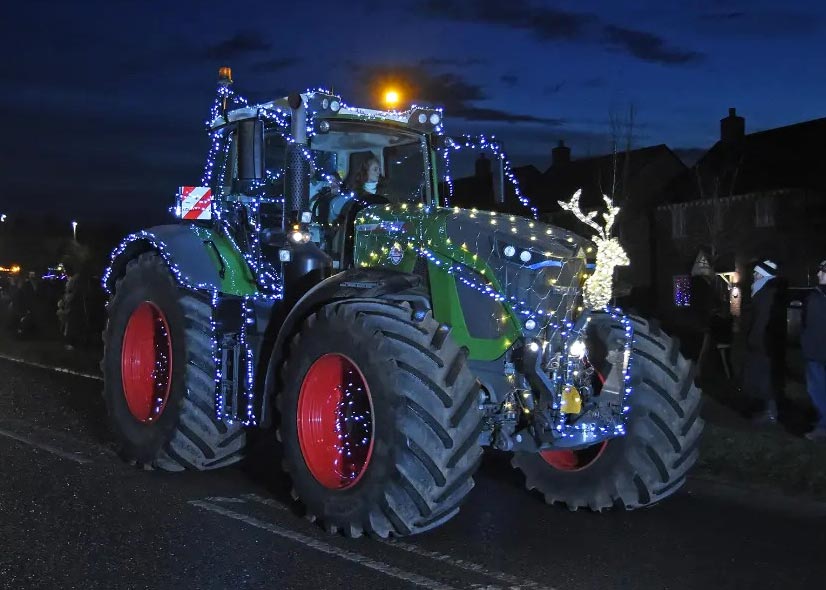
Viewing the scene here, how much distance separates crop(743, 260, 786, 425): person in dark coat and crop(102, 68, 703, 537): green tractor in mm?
4778

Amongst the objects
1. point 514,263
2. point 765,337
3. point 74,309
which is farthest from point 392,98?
point 74,309

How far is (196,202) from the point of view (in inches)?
360

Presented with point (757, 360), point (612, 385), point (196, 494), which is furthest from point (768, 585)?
point (757, 360)

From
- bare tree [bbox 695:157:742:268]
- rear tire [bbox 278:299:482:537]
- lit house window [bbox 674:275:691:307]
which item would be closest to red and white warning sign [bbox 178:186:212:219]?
rear tire [bbox 278:299:482:537]

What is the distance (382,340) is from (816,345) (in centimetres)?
639

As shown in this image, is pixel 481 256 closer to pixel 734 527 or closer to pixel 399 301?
pixel 399 301

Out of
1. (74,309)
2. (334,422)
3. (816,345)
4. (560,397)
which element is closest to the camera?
(560,397)

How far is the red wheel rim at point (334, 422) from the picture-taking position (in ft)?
23.2

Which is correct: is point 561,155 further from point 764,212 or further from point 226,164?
point 226,164

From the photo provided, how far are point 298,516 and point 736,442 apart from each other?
483 cm

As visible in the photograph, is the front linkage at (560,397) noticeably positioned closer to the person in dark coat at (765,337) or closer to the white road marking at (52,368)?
the person in dark coat at (765,337)

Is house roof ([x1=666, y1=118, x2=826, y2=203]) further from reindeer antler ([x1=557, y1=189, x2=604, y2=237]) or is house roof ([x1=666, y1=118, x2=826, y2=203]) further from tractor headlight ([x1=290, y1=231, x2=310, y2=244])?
tractor headlight ([x1=290, y1=231, x2=310, y2=244])

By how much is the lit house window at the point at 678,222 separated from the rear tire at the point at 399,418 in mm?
38952

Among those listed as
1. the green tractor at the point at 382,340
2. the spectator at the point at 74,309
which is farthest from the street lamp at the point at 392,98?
the spectator at the point at 74,309
